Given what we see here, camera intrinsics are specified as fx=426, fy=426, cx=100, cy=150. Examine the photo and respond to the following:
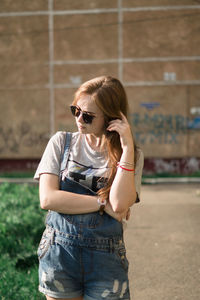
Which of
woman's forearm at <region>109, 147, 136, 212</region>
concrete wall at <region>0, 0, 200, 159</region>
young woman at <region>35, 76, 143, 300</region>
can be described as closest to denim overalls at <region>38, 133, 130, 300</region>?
young woman at <region>35, 76, 143, 300</region>

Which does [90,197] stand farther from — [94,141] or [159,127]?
[159,127]

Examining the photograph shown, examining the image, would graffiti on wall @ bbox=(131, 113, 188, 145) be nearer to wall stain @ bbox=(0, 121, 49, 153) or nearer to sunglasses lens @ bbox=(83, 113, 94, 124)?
wall stain @ bbox=(0, 121, 49, 153)

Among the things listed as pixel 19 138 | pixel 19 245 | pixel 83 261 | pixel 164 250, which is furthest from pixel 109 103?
pixel 19 138

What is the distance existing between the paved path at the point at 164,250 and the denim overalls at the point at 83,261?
1992mm

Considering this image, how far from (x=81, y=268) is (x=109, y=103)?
2.74 feet

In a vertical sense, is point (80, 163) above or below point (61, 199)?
above

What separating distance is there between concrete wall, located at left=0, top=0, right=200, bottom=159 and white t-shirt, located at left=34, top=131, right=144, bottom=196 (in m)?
14.8

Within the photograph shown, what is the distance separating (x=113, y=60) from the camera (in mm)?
16859

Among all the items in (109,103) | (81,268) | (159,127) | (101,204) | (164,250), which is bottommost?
(159,127)

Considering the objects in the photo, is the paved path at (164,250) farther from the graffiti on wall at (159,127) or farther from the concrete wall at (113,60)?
the concrete wall at (113,60)

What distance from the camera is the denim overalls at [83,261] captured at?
2.09 m

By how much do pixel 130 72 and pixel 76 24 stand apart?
9.38 ft

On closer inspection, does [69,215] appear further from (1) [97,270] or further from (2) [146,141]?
(2) [146,141]

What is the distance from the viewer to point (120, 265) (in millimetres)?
2150
